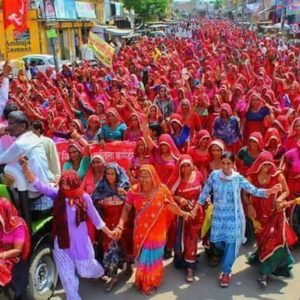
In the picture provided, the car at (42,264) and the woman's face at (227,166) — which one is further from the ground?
the woman's face at (227,166)

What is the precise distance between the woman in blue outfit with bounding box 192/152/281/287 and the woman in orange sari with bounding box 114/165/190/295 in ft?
1.11

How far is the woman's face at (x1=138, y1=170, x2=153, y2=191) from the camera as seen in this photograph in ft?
16.8

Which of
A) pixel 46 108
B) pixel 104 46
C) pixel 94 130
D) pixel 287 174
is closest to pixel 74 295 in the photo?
pixel 287 174

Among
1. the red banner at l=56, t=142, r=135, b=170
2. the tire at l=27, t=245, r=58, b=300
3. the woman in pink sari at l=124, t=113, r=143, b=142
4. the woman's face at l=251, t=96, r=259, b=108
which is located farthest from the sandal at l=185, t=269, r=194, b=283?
the woman's face at l=251, t=96, r=259, b=108

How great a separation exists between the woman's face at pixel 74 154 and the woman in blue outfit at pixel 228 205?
1478 millimetres

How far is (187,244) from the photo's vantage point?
222 inches

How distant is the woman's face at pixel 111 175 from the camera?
540 centimetres

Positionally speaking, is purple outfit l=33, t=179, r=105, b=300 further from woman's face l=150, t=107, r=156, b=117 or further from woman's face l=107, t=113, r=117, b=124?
woman's face l=150, t=107, r=156, b=117

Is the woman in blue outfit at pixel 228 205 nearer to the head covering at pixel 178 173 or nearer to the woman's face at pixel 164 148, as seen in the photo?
the head covering at pixel 178 173

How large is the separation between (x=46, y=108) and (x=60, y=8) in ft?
86.2

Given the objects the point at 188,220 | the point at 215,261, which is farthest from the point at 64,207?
the point at 215,261

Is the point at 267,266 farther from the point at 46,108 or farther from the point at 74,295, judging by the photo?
the point at 46,108

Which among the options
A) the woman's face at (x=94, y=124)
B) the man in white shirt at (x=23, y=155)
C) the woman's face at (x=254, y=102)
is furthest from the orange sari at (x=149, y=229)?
the woman's face at (x=254, y=102)

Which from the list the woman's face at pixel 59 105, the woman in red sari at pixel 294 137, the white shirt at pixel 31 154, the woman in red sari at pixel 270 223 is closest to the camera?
the white shirt at pixel 31 154
